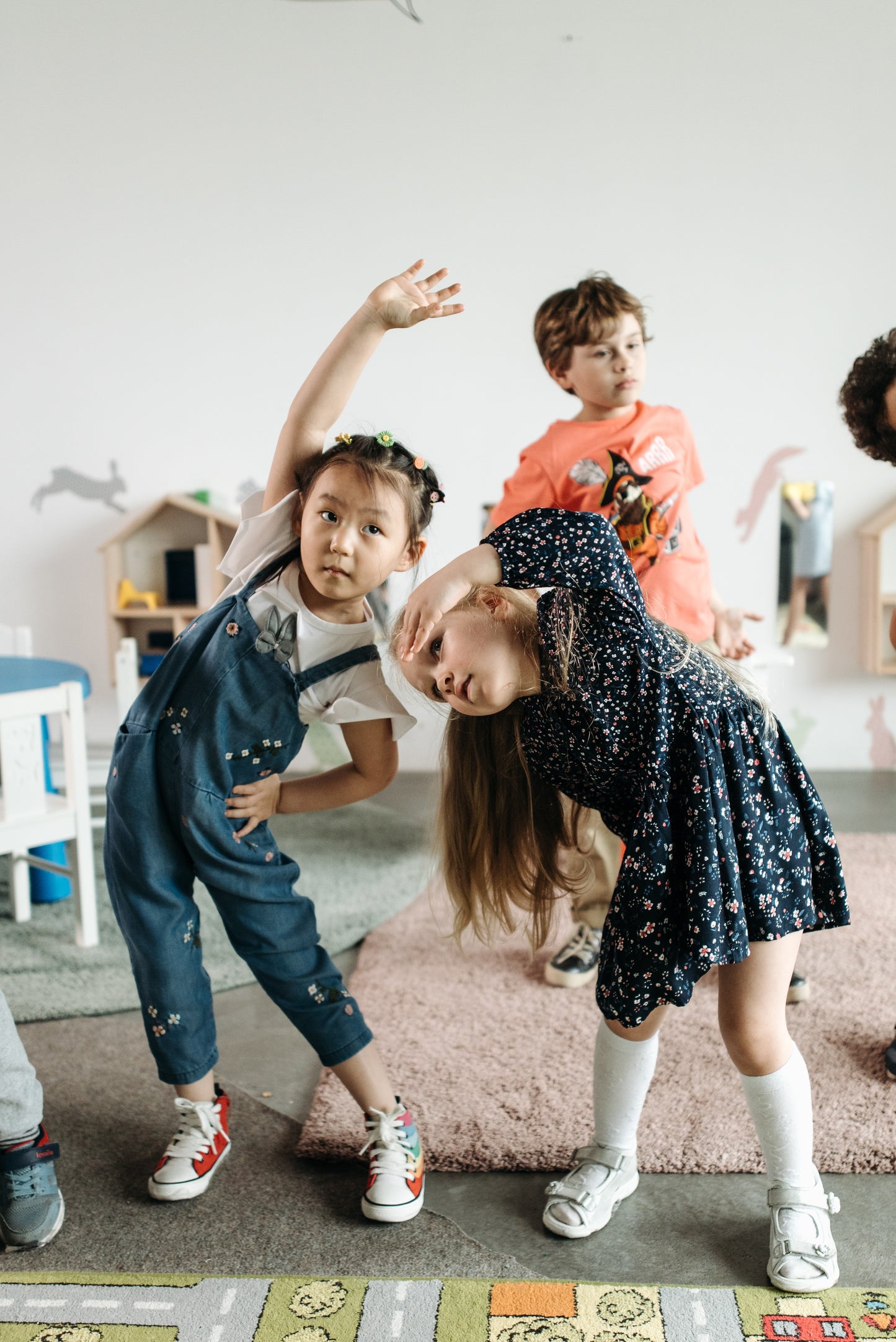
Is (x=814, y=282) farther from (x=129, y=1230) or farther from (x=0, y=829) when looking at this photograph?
(x=129, y=1230)

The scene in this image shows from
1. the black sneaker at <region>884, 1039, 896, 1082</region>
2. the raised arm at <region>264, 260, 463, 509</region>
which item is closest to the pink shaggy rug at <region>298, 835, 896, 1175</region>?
the black sneaker at <region>884, 1039, 896, 1082</region>

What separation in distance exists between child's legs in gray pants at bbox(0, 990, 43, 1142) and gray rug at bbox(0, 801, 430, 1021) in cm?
54

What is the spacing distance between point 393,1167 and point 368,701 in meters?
0.50

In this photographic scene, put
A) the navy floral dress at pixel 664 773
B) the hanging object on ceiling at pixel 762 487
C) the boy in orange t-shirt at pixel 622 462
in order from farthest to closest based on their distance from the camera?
the hanging object on ceiling at pixel 762 487 → the boy in orange t-shirt at pixel 622 462 → the navy floral dress at pixel 664 773

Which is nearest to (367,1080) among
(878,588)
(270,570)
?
(270,570)

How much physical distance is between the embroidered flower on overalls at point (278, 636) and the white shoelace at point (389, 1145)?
0.52 meters

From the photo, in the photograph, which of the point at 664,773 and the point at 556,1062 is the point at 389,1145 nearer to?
the point at 556,1062

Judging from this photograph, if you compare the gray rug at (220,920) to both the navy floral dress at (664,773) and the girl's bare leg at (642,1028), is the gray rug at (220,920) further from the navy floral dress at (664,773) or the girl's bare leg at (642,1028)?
the navy floral dress at (664,773)

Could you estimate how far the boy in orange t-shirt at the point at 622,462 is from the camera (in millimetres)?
1498

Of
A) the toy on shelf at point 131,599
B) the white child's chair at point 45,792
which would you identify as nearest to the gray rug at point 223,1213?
the white child's chair at point 45,792

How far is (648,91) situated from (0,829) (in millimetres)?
2397

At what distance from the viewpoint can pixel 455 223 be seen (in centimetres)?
289

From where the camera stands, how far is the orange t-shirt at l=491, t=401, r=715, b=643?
151 cm

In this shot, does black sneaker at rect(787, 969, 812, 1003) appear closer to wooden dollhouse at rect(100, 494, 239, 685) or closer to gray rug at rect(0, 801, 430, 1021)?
gray rug at rect(0, 801, 430, 1021)
